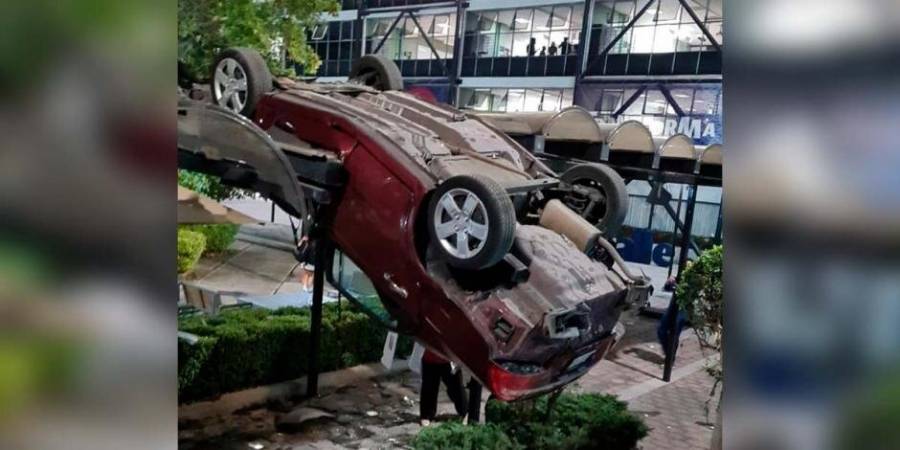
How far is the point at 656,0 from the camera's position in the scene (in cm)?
247

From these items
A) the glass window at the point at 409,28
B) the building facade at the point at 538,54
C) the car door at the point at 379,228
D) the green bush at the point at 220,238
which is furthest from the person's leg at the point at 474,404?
the glass window at the point at 409,28

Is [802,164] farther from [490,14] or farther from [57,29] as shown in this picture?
[490,14]

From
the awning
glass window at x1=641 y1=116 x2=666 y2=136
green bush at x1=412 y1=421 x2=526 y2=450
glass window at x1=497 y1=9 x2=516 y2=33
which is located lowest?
green bush at x1=412 y1=421 x2=526 y2=450

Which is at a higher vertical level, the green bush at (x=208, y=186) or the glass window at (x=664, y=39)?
the glass window at (x=664, y=39)

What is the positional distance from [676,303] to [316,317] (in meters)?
1.79

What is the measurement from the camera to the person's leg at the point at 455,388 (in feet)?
9.29

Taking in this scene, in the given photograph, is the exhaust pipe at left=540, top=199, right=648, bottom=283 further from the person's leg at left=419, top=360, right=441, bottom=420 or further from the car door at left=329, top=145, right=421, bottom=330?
the person's leg at left=419, top=360, right=441, bottom=420

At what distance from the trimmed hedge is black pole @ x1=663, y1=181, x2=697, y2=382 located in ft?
4.71

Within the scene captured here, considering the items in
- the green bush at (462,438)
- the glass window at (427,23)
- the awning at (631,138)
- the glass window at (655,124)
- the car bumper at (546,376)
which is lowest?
the green bush at (462,438)

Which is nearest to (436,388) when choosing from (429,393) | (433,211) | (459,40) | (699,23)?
(429,393)

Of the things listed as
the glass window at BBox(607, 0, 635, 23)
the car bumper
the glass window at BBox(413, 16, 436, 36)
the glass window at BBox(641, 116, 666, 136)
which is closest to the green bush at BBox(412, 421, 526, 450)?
the car bumper

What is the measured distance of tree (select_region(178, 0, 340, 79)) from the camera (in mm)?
2410

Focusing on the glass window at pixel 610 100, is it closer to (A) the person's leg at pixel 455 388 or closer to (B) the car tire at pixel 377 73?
(B) the car tire at pixel 377 73

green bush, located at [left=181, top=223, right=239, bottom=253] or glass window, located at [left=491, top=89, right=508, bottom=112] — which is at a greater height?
glass window, located at [left=491, top=89, right=508, bottom=112]
